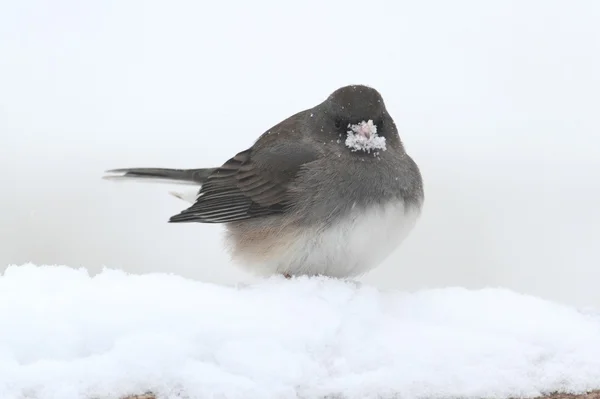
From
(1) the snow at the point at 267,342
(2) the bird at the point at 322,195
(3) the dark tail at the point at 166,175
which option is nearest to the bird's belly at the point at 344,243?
(2) the bird at the point at 322,195

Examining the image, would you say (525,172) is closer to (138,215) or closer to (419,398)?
(138,215)

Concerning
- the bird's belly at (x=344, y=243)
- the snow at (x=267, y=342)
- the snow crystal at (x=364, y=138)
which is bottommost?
the snow at (x=267, y=342)

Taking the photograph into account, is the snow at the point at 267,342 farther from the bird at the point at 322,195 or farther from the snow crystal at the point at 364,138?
the snow crystal at the point at 364,138

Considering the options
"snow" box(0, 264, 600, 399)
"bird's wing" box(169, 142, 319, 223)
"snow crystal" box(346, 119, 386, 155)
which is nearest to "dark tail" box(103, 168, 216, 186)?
"bird's wing" box(169, 142, 319, 223)

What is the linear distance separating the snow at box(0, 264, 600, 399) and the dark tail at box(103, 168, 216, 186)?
149 centimetres

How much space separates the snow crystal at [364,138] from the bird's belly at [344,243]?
0.24 m

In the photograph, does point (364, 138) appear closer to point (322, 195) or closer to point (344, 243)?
point (322, 195)

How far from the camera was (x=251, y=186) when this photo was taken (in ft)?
10.9

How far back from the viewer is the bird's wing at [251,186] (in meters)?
3.16

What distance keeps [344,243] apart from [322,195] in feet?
0.61

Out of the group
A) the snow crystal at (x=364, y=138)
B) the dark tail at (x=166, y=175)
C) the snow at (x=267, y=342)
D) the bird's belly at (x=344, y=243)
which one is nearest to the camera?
the snow at (x=267, y=342)

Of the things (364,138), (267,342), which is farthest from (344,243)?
(267,342)

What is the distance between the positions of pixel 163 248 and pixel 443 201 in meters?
1.43

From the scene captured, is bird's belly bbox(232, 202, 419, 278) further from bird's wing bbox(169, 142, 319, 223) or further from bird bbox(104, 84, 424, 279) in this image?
bird's wing bbox(169, 142, 319, 223)
